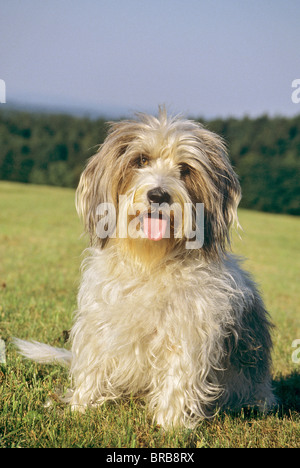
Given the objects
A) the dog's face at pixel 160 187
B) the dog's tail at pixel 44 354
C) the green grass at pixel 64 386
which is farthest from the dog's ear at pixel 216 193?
the dog's tail at pixel 44 354

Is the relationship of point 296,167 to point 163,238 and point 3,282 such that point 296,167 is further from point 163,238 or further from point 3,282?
point 163,238

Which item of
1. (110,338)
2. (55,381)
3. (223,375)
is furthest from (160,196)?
(55,381)

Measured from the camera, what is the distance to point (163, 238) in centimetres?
303

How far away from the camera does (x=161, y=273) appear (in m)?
3.21

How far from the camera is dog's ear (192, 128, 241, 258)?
124 inches

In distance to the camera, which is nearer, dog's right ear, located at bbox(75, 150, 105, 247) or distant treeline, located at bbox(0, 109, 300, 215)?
dog's right ear, located at bbox(75, 150, 105, 247)

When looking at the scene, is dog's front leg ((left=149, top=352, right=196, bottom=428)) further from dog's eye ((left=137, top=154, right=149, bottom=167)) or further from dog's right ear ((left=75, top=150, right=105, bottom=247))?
dog's eye ((left=137, top=154, right=149, bottom=167))

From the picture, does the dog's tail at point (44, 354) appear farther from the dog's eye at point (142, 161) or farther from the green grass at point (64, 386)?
the dog's eye at point (142, 161)

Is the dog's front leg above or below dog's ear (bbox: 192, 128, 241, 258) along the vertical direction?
below

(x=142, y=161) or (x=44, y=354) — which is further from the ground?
(x=142, y=161)

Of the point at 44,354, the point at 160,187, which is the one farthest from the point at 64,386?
the point at 160,187

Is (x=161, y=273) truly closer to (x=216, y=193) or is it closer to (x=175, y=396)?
(x=216, y=193)

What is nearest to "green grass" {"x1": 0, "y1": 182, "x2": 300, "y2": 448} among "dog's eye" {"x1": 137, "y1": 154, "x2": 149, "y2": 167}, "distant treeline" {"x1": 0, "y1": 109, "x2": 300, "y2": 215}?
"dog's eye" {"x1": 137, "y1": 154, "x2": 149, "y2": 167}

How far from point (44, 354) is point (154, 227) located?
5.14 feet
